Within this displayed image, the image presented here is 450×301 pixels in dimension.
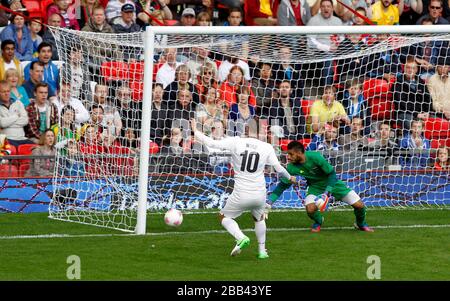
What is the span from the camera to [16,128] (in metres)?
19.8

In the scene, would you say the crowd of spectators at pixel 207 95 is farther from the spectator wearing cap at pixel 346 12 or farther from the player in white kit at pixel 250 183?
the player in white kit at pixel 250 183

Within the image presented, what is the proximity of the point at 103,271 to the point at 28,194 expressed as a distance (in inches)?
232

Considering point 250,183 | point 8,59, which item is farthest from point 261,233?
point 8,59

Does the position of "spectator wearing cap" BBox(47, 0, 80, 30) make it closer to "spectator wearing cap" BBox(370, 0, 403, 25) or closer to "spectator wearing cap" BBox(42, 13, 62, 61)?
"spectator wearing cap" BBox(42, 13, 62, 61)

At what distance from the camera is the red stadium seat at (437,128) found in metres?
20.1

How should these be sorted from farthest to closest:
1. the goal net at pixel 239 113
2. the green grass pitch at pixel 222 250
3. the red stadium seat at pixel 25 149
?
the red stadium seat at pixel 25 149, the goal net at pixel 239 113, the green grass pitch at pixel 222 250

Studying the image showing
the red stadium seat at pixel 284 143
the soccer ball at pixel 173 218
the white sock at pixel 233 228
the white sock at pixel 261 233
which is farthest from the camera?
the red stadium seat at pixel 284 143

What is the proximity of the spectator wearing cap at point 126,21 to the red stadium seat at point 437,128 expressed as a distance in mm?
6161

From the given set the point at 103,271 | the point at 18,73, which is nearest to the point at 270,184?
the point at 18,73

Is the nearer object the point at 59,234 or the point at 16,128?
the point at 59,234

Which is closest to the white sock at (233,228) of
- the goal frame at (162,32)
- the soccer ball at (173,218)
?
the soccer ball at (173,218)

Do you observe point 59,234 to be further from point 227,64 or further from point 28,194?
point 227,64

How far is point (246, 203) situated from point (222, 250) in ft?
3.26

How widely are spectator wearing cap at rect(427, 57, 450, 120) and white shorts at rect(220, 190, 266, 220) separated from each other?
7183 millimetres
